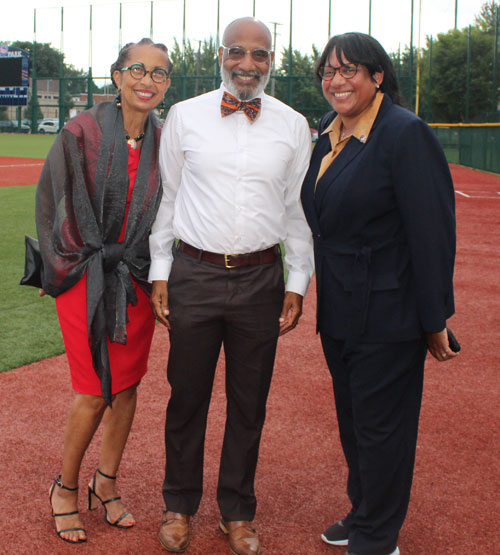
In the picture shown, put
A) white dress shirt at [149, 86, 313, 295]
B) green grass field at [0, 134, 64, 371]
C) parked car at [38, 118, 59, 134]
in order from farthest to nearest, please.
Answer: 1. parked car at [38, 118, 59, 134]
2. green grass field at [0, 134, 64, 371]
3. white dress shirt at [149, 86, 313, 295]

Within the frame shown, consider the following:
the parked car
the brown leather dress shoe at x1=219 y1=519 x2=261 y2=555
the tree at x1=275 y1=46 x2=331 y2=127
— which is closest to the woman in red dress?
the brown leather dress shoe at x1=219 y1=519 x2=261 y2=555

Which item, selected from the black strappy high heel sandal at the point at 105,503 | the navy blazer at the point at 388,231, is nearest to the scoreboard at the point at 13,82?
the black strappy high heel sandal at the point at 105,503

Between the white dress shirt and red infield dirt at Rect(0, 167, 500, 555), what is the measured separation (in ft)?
3.83

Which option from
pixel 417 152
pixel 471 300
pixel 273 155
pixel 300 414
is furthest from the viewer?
Result: pixel 471 300

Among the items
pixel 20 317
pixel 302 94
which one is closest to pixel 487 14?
pixel 302 94

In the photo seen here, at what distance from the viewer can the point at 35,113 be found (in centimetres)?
5050

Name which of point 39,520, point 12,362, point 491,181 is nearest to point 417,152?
point 39,520

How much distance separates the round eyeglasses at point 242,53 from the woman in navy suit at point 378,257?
0.85 feet

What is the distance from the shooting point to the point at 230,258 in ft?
10.0

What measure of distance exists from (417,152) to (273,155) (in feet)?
2.14

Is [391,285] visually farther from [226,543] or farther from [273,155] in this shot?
[226,543]

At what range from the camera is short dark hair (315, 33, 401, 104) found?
2742 millimetres

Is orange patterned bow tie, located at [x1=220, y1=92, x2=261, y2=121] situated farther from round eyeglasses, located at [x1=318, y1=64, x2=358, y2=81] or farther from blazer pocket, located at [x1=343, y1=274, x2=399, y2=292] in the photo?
blazer pocket, located at [x1=343, y1=274, x2=399, y2=292]

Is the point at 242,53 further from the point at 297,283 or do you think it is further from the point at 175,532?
the point at 175,532
